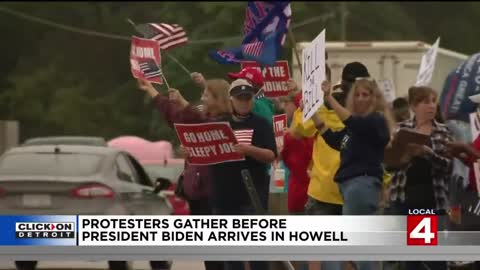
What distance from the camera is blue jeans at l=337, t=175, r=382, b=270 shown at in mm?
9633

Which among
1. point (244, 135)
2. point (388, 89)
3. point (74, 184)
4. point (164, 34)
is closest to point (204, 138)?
point (244, 135)

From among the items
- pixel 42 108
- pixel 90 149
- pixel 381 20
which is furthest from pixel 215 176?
pixel 381 20

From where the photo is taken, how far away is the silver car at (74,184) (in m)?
9.62

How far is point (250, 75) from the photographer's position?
372 inches

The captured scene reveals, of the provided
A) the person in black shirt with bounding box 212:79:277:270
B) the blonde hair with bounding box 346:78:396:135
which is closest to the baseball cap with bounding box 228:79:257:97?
the person in black shirt with bounding box 212:79:277:270

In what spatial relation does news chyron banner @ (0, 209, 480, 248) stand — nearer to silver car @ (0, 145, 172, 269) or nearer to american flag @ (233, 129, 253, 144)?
silver car @ (0, 145, 172, 269)

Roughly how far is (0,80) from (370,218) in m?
2.36

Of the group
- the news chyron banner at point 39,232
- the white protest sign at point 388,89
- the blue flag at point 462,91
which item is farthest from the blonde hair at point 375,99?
the white protest sign at point 388,89

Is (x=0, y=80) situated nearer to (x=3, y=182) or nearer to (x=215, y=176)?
(x=3, y=182)

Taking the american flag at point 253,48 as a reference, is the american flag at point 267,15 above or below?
above

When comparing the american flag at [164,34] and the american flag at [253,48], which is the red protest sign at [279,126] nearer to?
the american flag at [253,48]

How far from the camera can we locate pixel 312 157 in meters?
10.4

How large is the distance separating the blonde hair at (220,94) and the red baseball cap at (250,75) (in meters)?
0.09

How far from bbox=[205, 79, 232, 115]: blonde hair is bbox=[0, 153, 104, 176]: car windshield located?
1.29 metres
